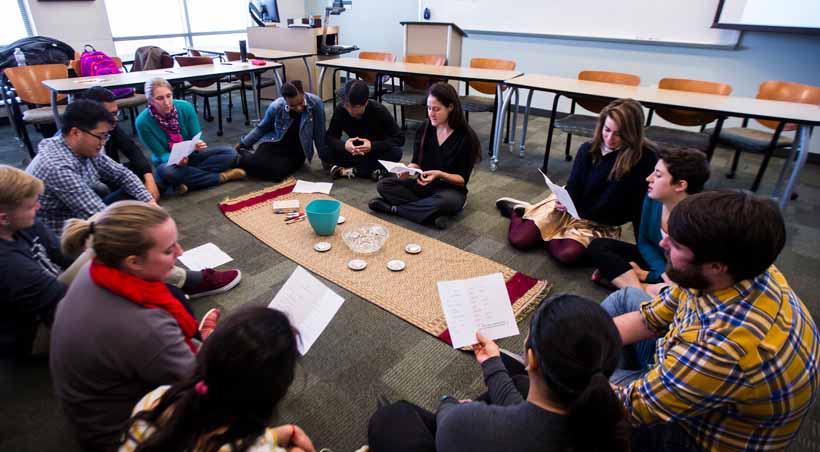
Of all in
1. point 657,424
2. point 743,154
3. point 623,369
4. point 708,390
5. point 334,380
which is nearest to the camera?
point 708,390

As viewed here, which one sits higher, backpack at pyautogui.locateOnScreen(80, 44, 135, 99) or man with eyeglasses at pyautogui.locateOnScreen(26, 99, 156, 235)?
backpack at pyautogui.locateOnScreen(80, 44, 135, 99)

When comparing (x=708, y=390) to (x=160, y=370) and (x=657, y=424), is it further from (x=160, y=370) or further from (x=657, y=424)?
(x=160, y=370)

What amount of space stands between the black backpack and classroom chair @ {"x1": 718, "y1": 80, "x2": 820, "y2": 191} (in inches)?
236

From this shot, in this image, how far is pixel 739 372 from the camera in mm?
897

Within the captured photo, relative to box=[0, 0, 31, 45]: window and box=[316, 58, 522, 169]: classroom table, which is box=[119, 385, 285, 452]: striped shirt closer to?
box=[316, 58, 522, 169]: classroom table

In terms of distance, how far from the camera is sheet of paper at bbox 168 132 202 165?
2904 millimetres

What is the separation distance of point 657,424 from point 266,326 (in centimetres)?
93

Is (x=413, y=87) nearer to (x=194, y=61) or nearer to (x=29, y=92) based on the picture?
(x=194, y=61)

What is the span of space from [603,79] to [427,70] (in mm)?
1595

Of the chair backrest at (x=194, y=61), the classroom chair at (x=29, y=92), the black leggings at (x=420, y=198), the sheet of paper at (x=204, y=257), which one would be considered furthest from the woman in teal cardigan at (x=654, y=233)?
the chair backrest at (x=194, y=61)

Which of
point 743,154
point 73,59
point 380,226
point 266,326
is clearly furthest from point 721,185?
point 73,59

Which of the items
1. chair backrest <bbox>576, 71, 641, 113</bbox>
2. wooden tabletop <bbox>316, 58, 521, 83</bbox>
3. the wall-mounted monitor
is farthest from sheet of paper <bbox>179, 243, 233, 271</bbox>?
the wall-mounted monitor

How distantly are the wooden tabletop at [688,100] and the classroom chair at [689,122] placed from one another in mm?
90

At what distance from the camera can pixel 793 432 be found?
96 centimetres
